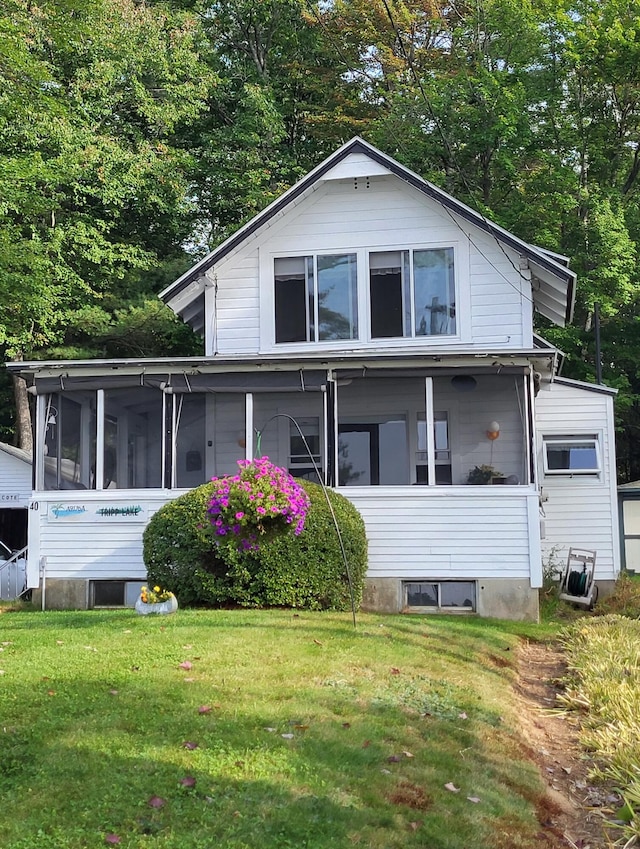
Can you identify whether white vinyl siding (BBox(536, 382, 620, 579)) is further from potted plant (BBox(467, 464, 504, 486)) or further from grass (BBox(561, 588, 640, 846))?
grass (BBox(561, 588, 640, 846))

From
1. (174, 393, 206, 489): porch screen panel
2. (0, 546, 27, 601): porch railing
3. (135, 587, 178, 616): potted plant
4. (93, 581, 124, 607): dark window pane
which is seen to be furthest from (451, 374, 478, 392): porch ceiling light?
(0, 546, 27, 601): porch railing

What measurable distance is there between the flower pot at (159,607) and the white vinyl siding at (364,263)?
597 cm

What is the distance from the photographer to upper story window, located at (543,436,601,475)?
16141 mm

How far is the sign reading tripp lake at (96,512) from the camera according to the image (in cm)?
1284

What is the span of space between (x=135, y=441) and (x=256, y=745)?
8.89m

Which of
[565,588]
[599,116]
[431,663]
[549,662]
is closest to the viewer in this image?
[431,663]

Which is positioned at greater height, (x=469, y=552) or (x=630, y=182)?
(x=630, y=182)

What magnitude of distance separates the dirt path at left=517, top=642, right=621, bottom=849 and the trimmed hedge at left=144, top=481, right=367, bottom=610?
115 inches

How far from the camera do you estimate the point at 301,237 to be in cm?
1554

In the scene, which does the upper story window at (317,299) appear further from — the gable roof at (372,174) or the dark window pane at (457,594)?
the dark window pane at (457,594)

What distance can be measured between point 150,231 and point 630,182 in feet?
51.8

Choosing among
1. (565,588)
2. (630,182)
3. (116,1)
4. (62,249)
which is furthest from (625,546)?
(116,1)

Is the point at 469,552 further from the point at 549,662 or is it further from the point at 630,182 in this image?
the point at 630,182

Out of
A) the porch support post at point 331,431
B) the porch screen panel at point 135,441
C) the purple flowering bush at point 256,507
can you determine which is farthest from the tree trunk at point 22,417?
the purple flowering bush at point 256,507
